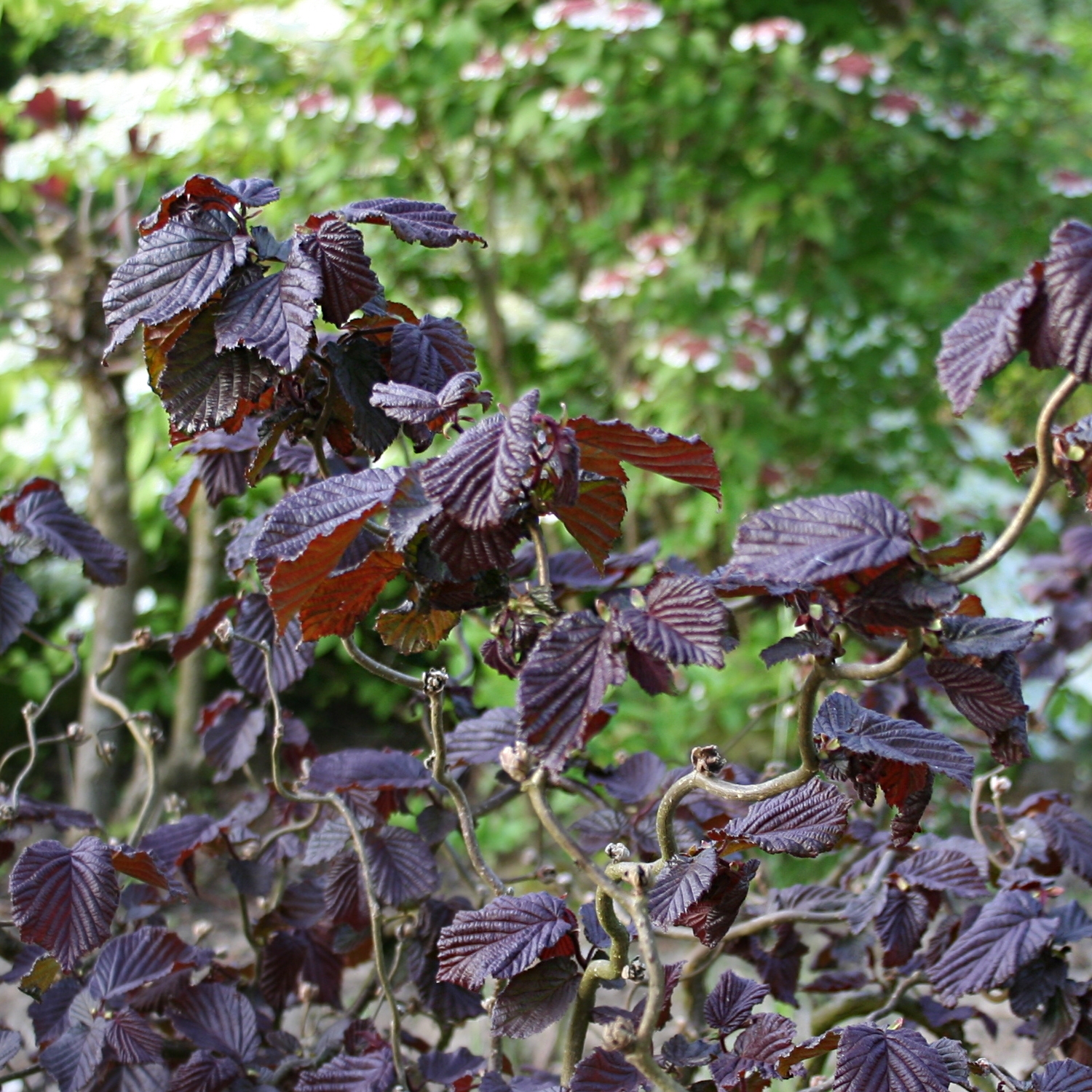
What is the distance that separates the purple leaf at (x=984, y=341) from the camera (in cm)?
66

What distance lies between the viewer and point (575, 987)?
2.42 feet

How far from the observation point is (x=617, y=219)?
2.91 m

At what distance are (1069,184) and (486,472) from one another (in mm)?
2951

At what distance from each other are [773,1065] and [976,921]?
28 cm

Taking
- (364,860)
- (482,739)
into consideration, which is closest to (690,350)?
(482,739)

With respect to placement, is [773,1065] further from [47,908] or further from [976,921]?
[47,908]

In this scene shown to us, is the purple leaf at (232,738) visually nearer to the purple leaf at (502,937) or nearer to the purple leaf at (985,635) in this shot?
the purple leaf at (502,937)

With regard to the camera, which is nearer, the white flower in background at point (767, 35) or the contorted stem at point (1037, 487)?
the contorted stem at point (1037, 487)

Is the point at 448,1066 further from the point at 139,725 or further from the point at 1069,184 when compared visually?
the point at 1069,184

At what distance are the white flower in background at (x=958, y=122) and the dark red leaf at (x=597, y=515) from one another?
9.06 ft

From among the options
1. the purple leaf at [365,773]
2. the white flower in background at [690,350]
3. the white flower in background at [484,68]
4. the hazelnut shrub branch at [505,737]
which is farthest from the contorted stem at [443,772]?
the white flower in background at [484,68]

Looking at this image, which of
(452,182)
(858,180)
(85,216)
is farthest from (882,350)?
(85,216)

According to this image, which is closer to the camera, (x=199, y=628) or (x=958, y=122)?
(x=199, y=628)

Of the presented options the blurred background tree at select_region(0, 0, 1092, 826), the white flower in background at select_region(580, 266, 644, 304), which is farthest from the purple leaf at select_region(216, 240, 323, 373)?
the white flower in background at select_region(580, 266, 644, 304)
